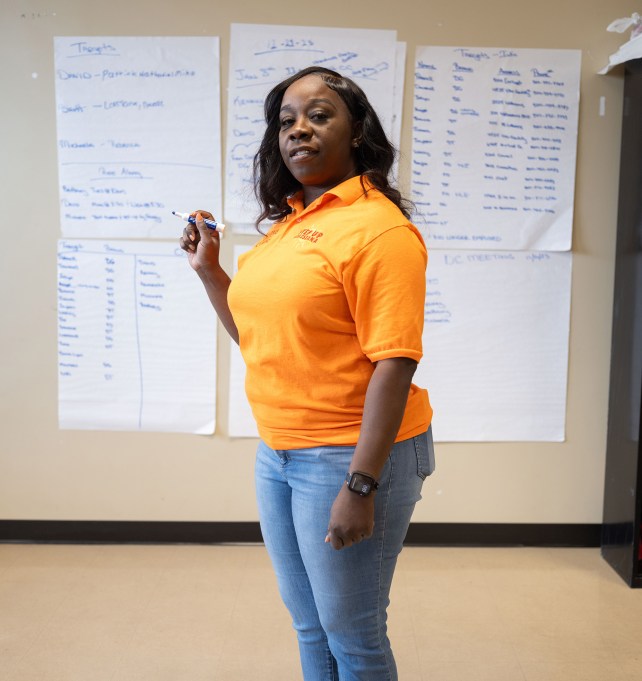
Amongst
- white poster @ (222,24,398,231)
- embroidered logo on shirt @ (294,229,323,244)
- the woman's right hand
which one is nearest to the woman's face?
embroidered logo on shirt @ (294,229,323,244)

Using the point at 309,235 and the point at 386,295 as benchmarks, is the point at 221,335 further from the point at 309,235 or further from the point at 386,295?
the point at 386,295

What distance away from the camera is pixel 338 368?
1207 mm

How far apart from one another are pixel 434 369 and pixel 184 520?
1087 mm

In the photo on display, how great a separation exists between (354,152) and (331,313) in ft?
1.09

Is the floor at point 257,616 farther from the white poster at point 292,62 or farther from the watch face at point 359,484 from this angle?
the white poster at point 292,62

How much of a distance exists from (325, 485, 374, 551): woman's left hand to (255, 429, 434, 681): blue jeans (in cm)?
5

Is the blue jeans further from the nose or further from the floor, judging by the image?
the floor

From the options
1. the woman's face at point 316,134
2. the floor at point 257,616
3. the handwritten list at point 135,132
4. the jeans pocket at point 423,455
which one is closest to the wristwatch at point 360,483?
the jeans pocket at point 423,455

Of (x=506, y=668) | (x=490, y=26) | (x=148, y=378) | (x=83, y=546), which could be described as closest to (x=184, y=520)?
(x=83, y=546)

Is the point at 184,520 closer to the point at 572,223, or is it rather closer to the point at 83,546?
the point at 83,546

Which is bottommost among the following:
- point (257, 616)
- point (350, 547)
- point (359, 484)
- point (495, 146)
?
point (257, 616)

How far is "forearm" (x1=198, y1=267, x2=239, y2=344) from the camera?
152 cm

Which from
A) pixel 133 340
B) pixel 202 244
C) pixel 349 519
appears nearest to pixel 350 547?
pixel 349 519

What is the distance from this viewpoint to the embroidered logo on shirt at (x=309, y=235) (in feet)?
3.97
